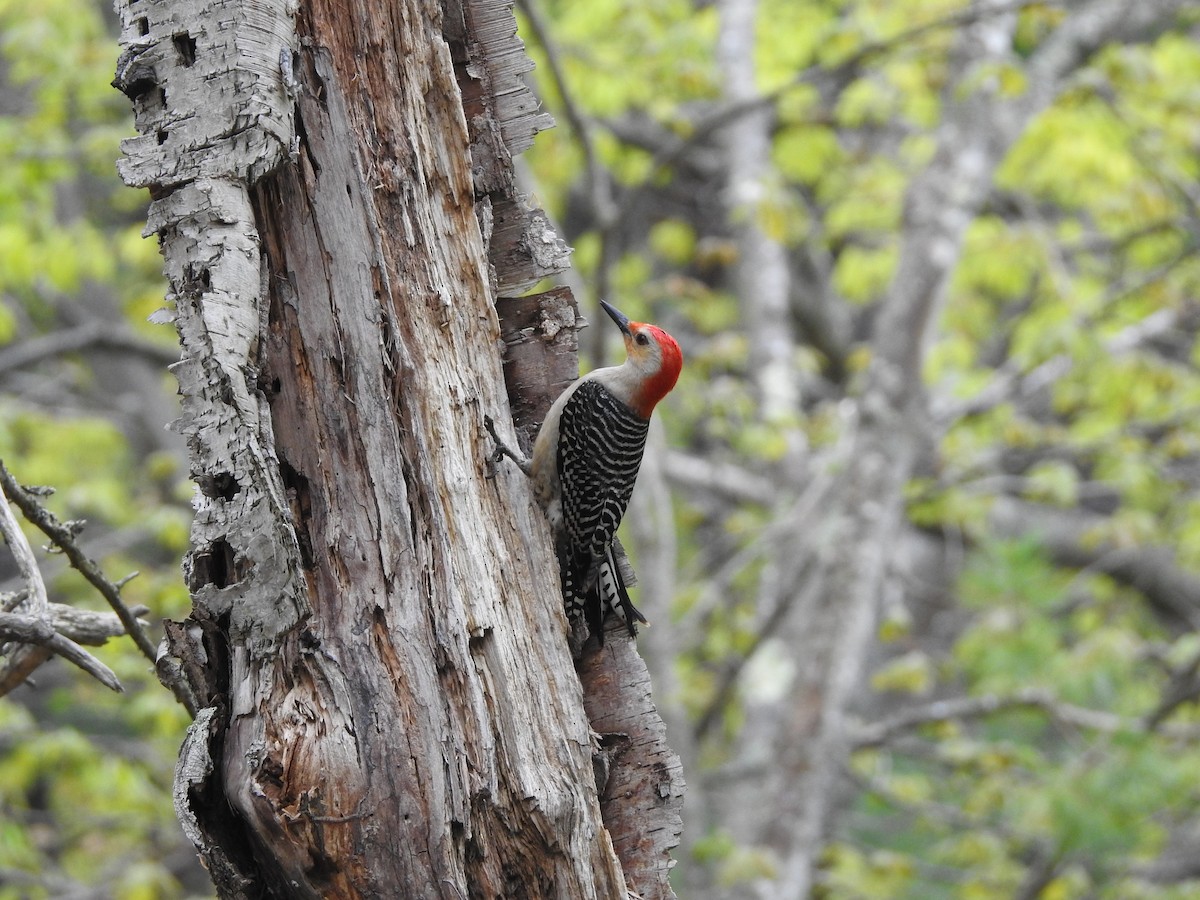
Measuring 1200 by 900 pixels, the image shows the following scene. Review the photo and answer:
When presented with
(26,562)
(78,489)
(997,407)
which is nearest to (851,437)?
(997,407)

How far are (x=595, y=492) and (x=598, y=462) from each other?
11cm

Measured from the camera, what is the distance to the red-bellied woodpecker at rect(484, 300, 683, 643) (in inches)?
107

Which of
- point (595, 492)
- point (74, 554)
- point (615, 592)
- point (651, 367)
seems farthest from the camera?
point (651, 367)

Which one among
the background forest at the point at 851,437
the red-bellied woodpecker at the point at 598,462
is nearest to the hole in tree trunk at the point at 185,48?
the red-bellied woodpecker at the point at 598,462

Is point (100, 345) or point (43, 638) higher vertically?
point (100, 345)

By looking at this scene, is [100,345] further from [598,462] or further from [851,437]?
[598,462]

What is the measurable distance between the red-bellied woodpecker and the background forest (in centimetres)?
189

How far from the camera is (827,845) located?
6.49m

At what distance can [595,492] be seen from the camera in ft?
10.2

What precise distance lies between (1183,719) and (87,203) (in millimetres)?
8633

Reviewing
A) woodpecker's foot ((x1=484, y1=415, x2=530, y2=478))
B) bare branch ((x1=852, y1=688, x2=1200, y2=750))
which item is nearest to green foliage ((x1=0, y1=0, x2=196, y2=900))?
woodpecker's foot ((x1=484, y1=415, x2=530, y2=478))

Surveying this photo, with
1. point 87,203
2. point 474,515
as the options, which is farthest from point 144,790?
point 87,203

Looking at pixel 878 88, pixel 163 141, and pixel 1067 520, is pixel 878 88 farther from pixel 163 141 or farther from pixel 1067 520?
pixel 163 141

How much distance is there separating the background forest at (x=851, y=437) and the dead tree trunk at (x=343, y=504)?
109 inches
